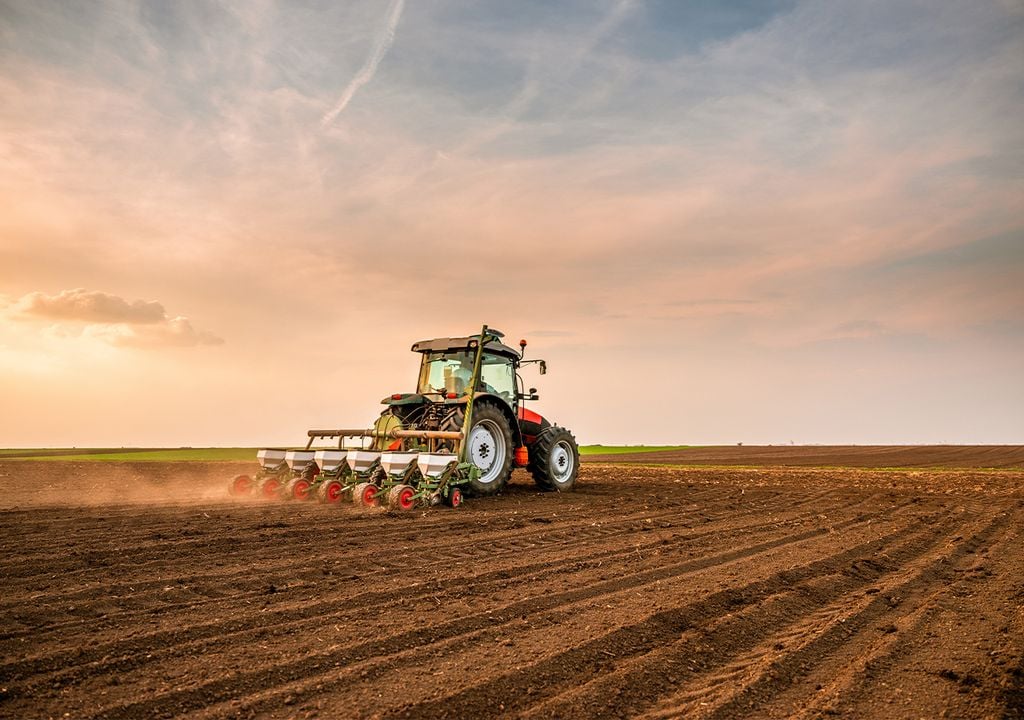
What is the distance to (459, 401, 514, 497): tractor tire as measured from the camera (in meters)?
11.3

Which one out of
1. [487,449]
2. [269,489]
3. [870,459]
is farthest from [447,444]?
[870,459]

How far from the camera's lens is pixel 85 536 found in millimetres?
7332

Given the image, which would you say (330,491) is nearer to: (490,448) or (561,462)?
(490,448)

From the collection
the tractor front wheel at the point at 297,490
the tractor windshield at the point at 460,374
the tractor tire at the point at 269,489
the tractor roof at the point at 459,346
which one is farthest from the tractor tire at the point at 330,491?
the tractor roof at the point at 459,346

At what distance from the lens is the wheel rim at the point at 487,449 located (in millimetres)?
11430

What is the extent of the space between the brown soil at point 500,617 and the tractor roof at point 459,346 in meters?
4.20

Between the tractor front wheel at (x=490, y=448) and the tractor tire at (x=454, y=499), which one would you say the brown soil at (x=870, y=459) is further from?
the tractor tire at (x=454, y=499)

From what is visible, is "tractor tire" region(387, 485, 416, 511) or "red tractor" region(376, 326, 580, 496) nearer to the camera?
"tractor tire" region(387, 485, 416, 511)

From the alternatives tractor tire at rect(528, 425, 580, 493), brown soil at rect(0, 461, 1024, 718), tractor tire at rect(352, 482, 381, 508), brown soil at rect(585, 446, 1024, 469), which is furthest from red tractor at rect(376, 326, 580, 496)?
brown soil at rect(585, 446, 1024, 469)

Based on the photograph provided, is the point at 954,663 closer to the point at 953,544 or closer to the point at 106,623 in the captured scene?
the point at 953,544

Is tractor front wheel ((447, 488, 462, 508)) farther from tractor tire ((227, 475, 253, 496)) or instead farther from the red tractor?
tractor tire ((227, 475, 253, 496))

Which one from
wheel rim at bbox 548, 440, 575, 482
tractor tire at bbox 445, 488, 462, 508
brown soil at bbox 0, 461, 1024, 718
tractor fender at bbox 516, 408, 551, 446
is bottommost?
brown soil at bbox 0, 461, 1024, 718

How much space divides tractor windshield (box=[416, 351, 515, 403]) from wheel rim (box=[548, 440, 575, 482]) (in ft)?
4.66

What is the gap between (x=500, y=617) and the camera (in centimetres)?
463
